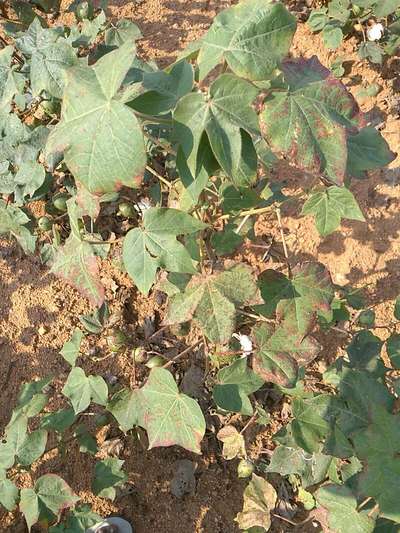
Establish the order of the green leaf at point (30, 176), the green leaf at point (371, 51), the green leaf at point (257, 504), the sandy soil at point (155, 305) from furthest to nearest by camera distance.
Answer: the green leaf at point (371, 51)
the sandy soil at point (155, 305)
the green leaf at point (30, 176)
the green leaf at point (257, 504)

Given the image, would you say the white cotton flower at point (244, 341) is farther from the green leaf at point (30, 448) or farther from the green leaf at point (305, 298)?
the green leaf at point (30, 448)

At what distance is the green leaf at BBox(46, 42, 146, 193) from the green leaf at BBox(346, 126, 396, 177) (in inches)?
27.9

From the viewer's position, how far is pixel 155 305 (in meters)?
2.75

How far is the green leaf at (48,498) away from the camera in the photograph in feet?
6.26

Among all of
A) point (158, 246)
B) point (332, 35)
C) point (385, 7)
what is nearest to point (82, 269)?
point (158, 246)

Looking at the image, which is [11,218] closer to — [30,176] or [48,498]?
[30,176]

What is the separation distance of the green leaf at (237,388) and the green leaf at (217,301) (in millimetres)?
301

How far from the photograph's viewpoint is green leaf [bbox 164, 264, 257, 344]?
1.59 metres

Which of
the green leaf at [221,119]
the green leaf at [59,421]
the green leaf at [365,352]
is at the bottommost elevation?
the green leaf at [59,421]

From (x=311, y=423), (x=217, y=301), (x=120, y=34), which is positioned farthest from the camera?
(x=120, y=34)

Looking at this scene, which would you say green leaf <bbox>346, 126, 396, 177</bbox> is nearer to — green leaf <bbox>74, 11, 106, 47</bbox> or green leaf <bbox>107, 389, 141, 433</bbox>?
green leaf <bbox>107, 389, 141, 433</bbox>

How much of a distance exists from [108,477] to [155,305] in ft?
2.86

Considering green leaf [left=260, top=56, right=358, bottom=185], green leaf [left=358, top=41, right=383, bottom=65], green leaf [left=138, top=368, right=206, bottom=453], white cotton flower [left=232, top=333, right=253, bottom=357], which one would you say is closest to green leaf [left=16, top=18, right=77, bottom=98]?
green leaf [left=260, top=56, right=358, bottom=185]

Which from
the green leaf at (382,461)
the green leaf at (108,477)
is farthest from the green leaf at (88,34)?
the green leaf at (382,461)
